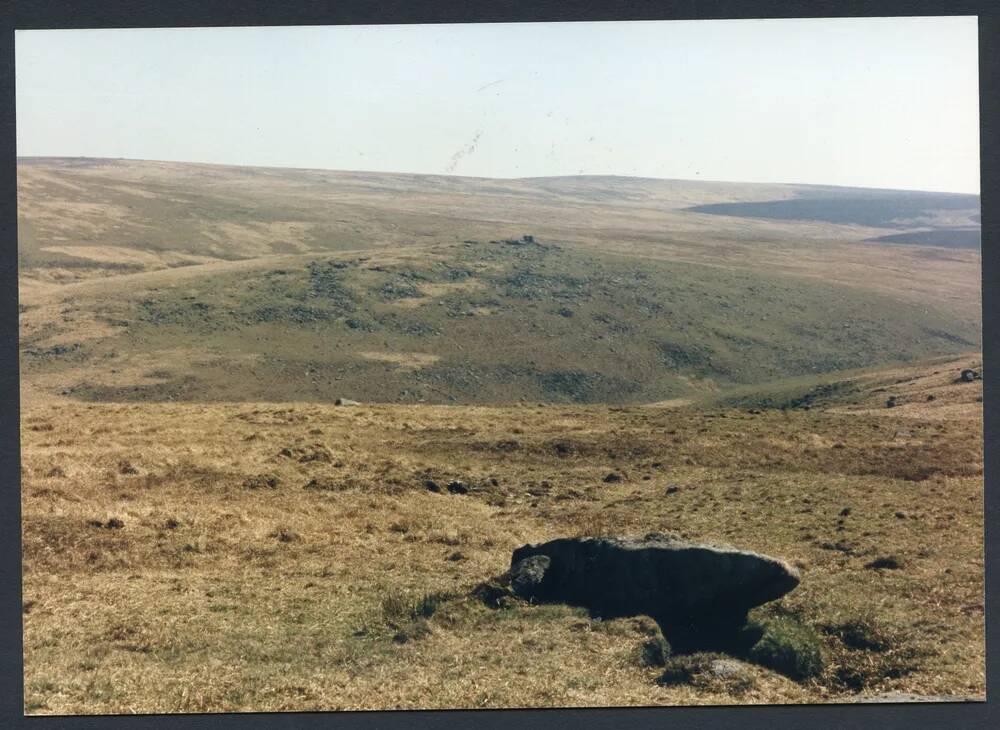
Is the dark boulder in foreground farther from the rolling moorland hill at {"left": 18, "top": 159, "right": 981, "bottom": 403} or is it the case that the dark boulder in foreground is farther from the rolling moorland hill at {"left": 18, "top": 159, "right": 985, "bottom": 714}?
the rolling moorland hill at {"left": 18, "top": 159, "right": 981, "bottom": 403}

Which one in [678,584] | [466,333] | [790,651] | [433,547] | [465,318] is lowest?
[466,333]

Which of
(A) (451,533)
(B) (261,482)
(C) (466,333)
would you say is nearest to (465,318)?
(C) (466,333)

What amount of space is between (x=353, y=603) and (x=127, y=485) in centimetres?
980

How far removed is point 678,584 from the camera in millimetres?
18219

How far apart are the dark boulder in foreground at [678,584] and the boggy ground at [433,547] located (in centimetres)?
48

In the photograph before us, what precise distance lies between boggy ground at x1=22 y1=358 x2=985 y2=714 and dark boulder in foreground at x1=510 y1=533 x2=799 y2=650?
479 mm

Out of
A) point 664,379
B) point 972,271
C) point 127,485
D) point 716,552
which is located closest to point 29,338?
point 664,379

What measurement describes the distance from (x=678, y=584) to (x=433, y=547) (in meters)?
7.34

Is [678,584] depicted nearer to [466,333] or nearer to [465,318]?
[466,333]

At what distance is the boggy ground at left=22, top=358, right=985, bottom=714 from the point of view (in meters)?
16.5

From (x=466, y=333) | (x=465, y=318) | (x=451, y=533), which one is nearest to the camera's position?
(x=451, y=533)

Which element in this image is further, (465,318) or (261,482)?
(465,318)

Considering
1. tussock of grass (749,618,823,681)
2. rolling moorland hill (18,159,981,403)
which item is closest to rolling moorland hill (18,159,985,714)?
tussock of grass (749,618,823,681)

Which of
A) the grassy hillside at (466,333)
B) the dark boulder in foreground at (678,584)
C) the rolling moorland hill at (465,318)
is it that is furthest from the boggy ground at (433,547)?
the rolling moorland hill at (465,318)
